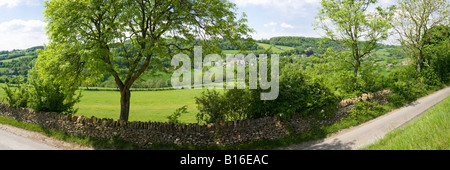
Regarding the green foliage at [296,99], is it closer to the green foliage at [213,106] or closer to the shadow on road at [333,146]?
the green foliage at [213,106]

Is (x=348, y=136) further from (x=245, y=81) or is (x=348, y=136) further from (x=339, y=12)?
(x=339, y=12)

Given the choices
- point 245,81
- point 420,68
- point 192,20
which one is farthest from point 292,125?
point 420,68

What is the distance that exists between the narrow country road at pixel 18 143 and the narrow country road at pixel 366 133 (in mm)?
13379

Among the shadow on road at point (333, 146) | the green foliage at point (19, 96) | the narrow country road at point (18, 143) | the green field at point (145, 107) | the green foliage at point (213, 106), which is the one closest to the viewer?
the shadow on road at point (333, 146)

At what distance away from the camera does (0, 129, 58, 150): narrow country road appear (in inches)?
509

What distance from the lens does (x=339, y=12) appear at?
70.2ft

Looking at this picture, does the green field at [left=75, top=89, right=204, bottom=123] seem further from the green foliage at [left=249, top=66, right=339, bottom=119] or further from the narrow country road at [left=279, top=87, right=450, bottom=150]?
the narrow country road at [left=279, top=87, right=450, bottom=150]

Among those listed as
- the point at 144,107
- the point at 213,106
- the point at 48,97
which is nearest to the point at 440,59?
the point at 213,106

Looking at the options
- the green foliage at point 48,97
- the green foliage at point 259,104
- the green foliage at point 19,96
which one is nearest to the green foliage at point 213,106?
the green foliage at point 259,104

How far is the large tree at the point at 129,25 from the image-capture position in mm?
12750

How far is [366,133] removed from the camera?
12508mm

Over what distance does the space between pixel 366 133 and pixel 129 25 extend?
578 inches

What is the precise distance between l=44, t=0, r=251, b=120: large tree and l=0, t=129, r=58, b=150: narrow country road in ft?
15.4

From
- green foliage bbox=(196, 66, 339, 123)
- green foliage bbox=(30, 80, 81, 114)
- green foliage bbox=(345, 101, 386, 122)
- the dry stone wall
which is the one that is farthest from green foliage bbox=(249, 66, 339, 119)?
green foliage bbox=(30, 80, 81, 114)
